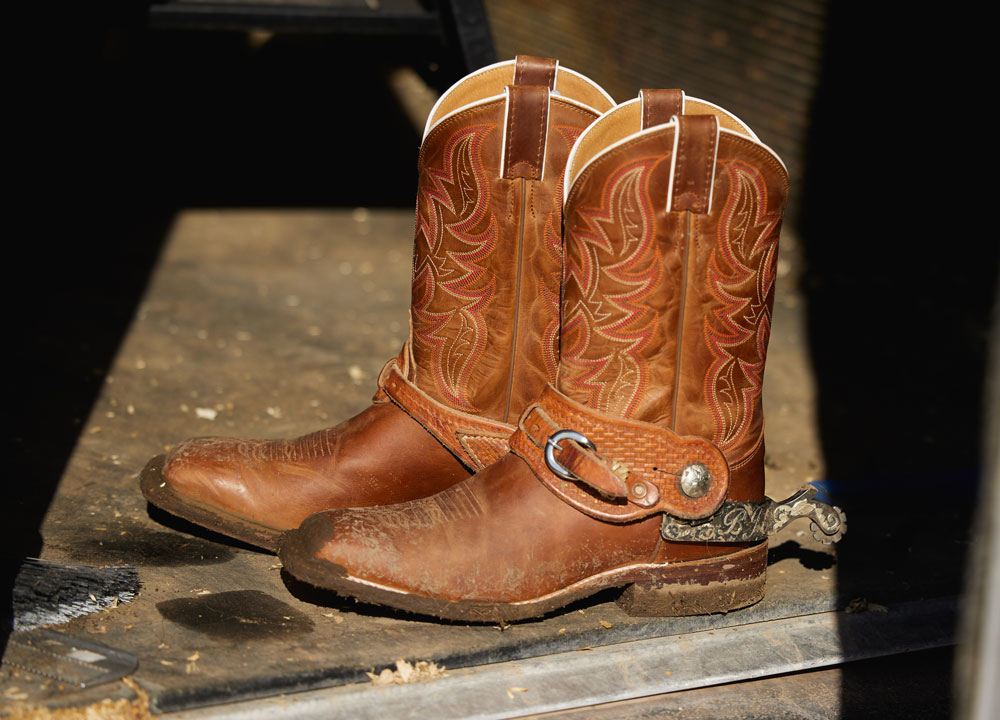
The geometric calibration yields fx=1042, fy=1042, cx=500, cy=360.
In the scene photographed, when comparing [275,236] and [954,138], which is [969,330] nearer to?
[954,138]

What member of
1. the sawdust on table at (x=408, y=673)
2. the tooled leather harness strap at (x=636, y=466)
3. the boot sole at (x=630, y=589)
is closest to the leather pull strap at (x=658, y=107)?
the tooled leather harness strap at (x=636, y=466)

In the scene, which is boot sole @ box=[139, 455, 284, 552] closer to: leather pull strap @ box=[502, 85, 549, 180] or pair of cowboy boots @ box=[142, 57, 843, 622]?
pair of cowboy boots @ box=[142, 57, 843, 622]

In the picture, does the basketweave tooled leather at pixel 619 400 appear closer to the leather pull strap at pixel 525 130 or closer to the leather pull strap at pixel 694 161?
the leather pull strap at pixel 694 161

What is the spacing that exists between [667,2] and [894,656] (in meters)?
3.86

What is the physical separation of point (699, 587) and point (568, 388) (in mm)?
384

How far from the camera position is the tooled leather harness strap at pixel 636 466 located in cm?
157

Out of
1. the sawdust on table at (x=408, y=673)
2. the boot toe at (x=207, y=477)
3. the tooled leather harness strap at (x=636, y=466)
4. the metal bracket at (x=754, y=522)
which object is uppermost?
the tooled leather harness strap at (x=636, y=466)

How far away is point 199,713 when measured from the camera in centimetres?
143

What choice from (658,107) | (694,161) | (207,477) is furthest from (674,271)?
(207,477)

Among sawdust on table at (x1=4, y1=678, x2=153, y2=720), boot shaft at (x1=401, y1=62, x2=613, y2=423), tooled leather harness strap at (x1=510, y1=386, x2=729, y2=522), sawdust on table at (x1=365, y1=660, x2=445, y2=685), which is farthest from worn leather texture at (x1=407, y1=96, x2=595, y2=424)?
sawdust on table at (x1=4, y1=678, x2=153, y2=720)

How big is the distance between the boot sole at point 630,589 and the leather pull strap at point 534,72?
2.72 ft

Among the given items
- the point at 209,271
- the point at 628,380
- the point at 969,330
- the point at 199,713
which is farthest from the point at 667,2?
Answer: the point at 199,713

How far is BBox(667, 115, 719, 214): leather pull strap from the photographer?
1.49 meters

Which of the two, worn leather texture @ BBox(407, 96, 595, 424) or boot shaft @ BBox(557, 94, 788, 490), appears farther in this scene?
worn leather texture @ BBox(407, 96, 595, 424)
